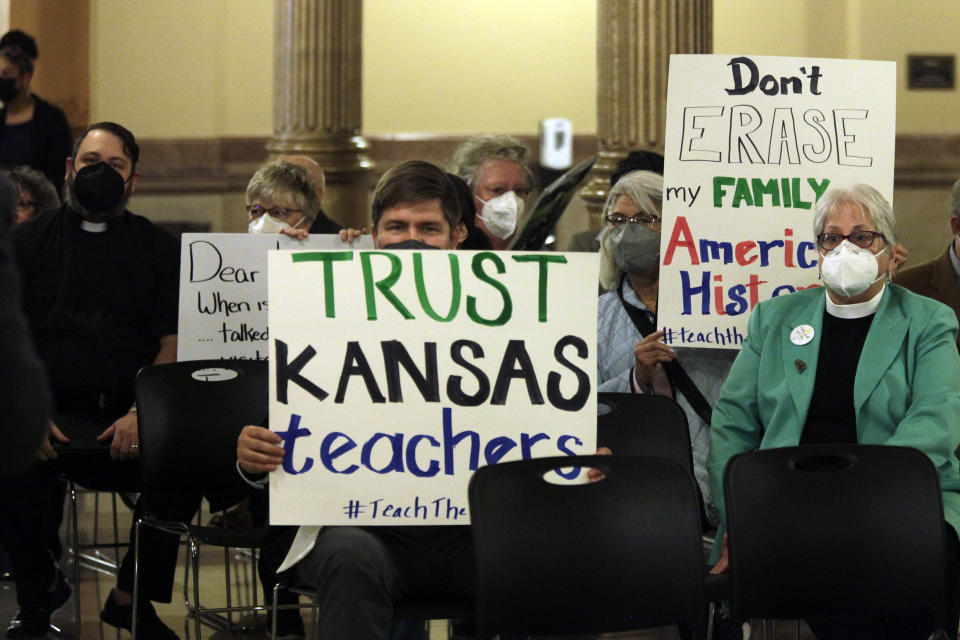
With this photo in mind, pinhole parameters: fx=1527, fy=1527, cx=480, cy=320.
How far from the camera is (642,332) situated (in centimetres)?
459

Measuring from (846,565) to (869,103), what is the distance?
1599 mm

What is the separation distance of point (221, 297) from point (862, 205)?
214 centimetres

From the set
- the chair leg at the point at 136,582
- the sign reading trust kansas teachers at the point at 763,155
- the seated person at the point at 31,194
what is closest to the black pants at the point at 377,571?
the chair leg at the point at 136,582

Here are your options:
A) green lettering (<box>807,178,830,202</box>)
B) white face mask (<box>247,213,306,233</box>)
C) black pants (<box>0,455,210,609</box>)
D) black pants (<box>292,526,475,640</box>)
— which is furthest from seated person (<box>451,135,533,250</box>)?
black pants (<box>292,526,475,640</box>)

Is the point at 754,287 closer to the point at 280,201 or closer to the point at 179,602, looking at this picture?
the point at 280,201

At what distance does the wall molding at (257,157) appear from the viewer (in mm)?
10992

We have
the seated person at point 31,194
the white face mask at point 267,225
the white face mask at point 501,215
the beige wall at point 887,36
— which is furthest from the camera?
the beige wall at point 887,36

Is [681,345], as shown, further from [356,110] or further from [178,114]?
[178,114]

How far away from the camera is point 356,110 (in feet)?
29.2

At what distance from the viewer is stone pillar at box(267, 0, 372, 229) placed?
870cm

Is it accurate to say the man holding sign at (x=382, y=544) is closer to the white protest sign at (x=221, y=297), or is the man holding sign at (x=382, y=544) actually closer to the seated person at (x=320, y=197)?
the white protest sign at (x=221, y=297)

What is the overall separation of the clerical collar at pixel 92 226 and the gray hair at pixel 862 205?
2.38 m

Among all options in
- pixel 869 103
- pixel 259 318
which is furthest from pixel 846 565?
pixel 259 318

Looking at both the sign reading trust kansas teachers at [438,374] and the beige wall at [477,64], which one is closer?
the sign reading trust kansas teachers at [438,374]
